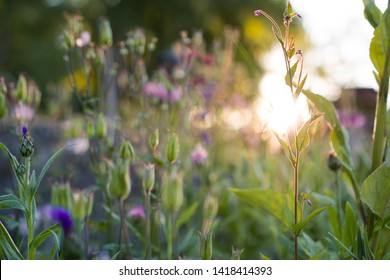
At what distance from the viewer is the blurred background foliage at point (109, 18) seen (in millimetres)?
9258

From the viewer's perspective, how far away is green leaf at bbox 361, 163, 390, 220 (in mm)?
734

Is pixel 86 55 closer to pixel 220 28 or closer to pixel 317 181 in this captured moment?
pixel 317 181

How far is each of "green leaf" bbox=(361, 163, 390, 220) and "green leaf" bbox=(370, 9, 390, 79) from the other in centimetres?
15

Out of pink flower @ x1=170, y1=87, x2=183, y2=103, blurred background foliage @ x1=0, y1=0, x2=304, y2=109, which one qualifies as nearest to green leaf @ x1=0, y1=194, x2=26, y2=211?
pink flower @ x1=170, y1=87, x2=183, y2=103

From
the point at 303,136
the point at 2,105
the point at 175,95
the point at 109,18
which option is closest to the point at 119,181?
the point at 303,136

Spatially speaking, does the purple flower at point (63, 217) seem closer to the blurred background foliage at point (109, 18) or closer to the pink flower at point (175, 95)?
the pink flower at point (175, 95)

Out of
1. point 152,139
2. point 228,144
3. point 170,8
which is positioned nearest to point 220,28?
point 170,8

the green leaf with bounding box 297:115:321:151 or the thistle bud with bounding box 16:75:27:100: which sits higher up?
the thistle bud with bounding box 16:75:27:100

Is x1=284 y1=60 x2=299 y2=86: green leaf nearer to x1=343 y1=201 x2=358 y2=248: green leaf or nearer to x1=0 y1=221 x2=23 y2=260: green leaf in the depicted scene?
x1=343 y1=201 x2=358 y2=248: green leaf

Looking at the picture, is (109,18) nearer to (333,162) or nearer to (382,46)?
(333,162)

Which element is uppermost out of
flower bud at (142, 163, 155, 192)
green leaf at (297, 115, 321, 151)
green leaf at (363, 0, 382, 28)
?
green leaf at (363, 0, 382, 28)

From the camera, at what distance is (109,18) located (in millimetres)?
9258

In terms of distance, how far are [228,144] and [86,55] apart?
1.24 meters

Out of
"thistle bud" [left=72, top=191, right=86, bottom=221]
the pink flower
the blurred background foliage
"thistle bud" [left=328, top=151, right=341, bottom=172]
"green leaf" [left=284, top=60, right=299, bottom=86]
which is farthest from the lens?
the blurred background foliage
